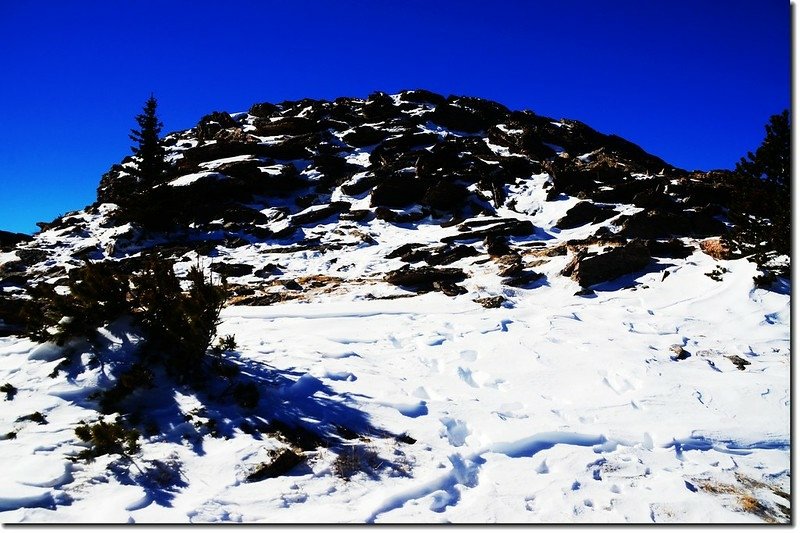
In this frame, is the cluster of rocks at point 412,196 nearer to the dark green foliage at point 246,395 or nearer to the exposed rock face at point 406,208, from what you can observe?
the exposed rock face at point 406,208

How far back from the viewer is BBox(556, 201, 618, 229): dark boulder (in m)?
22.4

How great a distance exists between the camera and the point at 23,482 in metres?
3.99

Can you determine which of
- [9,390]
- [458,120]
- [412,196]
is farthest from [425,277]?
[458,120]

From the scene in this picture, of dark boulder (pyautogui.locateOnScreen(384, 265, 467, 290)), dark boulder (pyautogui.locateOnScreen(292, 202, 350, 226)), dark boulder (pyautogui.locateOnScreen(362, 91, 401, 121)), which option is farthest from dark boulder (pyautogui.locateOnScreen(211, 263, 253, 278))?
dark boulder (pyautogui.locateOnScreen(362, 91, 401, 121))

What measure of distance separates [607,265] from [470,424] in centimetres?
945

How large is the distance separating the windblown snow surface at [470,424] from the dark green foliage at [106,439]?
0.48ft

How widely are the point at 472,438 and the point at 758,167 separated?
10.5 meters

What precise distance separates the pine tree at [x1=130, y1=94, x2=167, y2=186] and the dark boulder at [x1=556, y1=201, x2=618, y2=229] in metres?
29.8

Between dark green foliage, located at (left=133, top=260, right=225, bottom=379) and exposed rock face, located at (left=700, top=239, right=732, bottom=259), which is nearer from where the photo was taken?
dark green foliage, located at (left=133, top=260, right=225, bottom=379)

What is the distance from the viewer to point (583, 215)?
23031 mm

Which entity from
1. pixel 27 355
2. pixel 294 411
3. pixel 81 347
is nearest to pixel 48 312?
pixel 27 355

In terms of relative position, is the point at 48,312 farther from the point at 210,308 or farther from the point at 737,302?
the point at 737,302

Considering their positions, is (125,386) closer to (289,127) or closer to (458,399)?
(458,399)

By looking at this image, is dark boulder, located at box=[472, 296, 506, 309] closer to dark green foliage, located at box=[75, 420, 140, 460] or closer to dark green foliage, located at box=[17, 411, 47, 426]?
dark green foliage, located at box=[75, 420, 140, 460]
